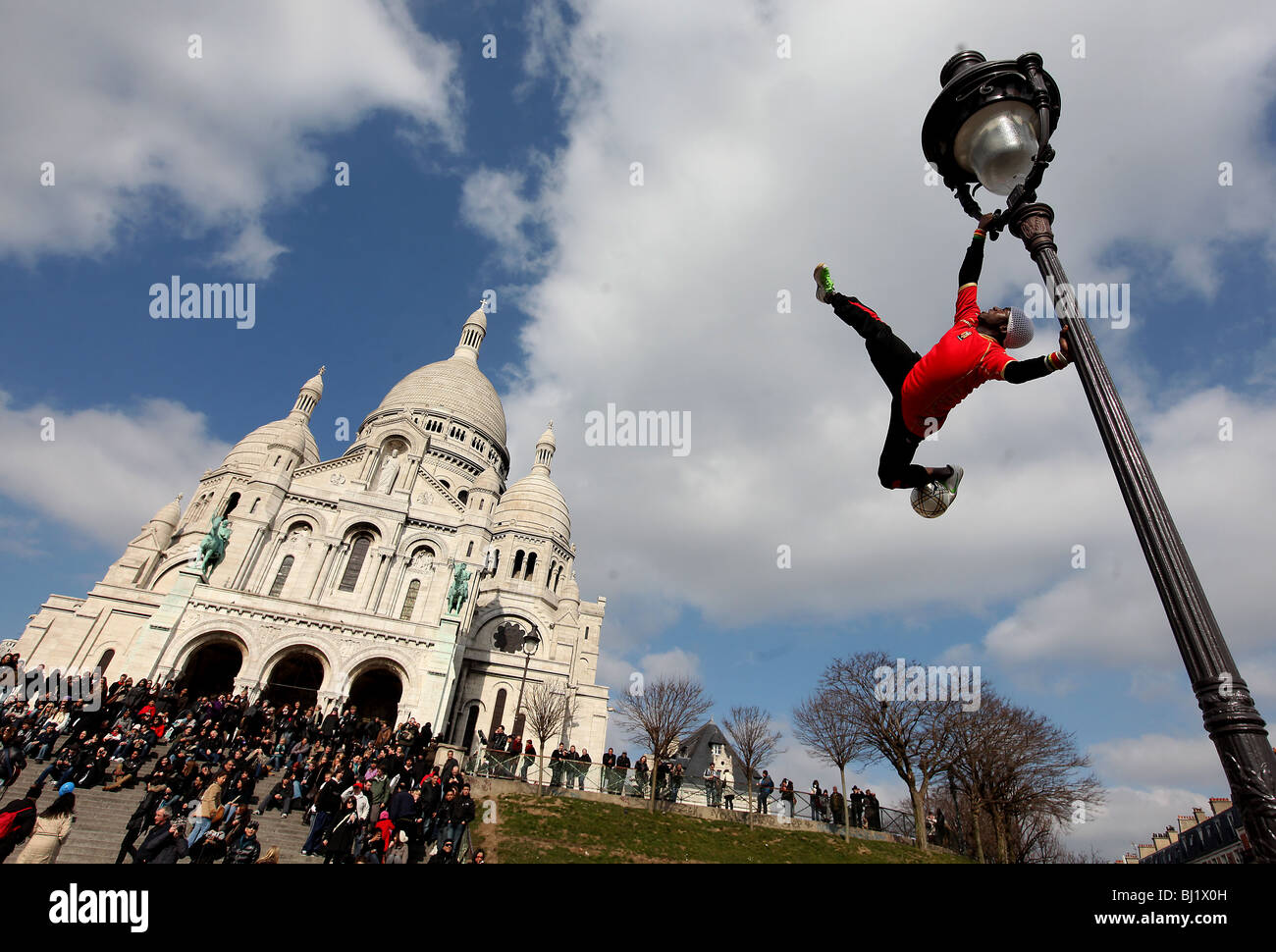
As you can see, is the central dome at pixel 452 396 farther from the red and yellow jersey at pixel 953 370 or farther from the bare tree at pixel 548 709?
the red and yellow jersey at pixel 953 370

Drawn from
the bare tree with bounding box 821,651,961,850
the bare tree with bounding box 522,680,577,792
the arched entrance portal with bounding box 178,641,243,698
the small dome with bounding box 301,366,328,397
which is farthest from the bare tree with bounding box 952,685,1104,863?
the small dome with bounding box 301,366,328,397

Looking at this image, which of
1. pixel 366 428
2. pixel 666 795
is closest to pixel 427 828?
pixel 666 795

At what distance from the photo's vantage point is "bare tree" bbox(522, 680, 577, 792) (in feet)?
119

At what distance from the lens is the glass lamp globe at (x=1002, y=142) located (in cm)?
421

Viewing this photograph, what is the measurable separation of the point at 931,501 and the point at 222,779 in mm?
17353

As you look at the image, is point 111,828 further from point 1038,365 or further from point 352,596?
point 352,596

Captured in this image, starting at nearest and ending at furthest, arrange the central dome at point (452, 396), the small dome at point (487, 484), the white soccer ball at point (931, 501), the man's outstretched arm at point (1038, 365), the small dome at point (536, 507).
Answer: the man's outstretched arm at point (1038, 365) → the white soccer ball at point (931, 501) → the small dome at point (487, 484) → the small dome at point (536, 507) → the central dome at point (452, 396)

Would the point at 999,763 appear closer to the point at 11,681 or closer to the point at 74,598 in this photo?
the point at 11,681

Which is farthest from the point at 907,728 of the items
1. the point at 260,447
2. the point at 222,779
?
the point at 260,447

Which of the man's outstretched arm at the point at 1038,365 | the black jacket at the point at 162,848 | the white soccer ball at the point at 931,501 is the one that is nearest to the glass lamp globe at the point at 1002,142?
the man's outstretched arm at the point at 1038,365

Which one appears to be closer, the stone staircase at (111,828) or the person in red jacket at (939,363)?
the person in red jacket at (939,363)

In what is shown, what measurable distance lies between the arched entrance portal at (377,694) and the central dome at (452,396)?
100ft

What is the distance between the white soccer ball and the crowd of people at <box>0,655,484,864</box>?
10.4 m

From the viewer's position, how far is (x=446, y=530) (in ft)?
138
